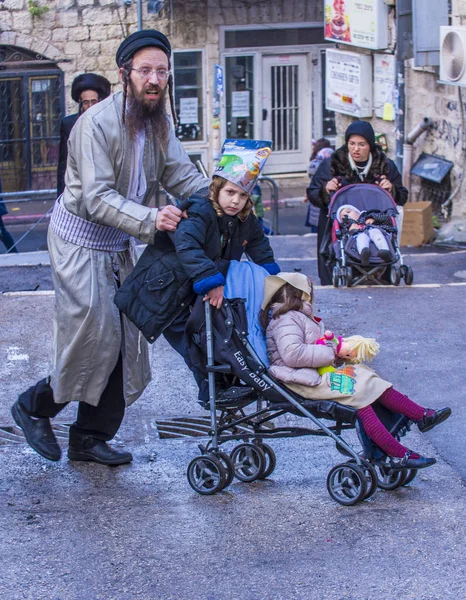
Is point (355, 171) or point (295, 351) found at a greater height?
point (355, 171)

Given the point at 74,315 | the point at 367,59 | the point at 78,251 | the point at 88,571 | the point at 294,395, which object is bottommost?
the point at 88,571

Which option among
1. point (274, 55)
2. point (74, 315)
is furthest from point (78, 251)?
point (274, 55)

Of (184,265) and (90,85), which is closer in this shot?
(184,265)

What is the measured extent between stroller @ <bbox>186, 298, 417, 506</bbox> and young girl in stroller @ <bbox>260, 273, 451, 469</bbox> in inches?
1.9

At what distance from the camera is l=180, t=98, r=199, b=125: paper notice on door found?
20.7m

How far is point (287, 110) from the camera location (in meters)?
21.6

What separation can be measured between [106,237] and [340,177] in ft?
14.9

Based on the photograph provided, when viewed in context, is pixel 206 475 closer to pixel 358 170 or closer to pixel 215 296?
pixel 215 296

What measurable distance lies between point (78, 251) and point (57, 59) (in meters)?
15.4

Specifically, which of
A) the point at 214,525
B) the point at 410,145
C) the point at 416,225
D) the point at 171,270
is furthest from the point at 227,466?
the point at 410,145

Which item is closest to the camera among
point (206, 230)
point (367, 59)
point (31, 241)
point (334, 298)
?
point (206, 230)

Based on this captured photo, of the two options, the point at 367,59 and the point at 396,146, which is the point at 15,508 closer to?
the point at 396,146

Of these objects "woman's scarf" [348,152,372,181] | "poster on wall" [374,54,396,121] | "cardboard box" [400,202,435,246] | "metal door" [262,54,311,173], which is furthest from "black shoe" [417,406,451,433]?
"metal door" [262,54,311,173]

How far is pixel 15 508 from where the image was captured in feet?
14.7
